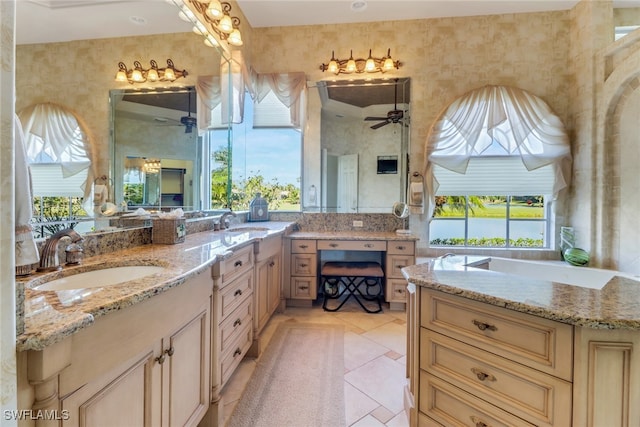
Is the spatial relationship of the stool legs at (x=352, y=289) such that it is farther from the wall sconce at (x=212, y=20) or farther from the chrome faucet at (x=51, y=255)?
the wall sconce at (x=212, y=20)

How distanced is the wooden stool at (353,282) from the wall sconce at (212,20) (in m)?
2.44

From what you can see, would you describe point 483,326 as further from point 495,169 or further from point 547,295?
point 495,169

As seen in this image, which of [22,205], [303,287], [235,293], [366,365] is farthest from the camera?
[303,287]

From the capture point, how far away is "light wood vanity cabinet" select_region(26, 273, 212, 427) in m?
0.67

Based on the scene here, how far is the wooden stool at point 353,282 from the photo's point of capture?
296 centimetres

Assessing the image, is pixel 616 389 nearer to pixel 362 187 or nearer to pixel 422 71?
pixel 362 187

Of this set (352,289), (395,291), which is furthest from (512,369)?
(352,289)

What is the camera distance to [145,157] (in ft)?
5.63

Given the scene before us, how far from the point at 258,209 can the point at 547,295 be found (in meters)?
2.89

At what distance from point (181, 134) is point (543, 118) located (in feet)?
11.9

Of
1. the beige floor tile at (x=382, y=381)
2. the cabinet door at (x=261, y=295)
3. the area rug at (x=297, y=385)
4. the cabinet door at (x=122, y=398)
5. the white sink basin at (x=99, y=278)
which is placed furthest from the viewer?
the cabinet door at (x=261, y=295)

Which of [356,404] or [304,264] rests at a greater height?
[304,264]

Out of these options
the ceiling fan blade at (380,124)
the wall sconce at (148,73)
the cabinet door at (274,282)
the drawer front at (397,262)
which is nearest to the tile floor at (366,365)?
the cabinet door at (274,282)

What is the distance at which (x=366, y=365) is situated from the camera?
81.0 inches
